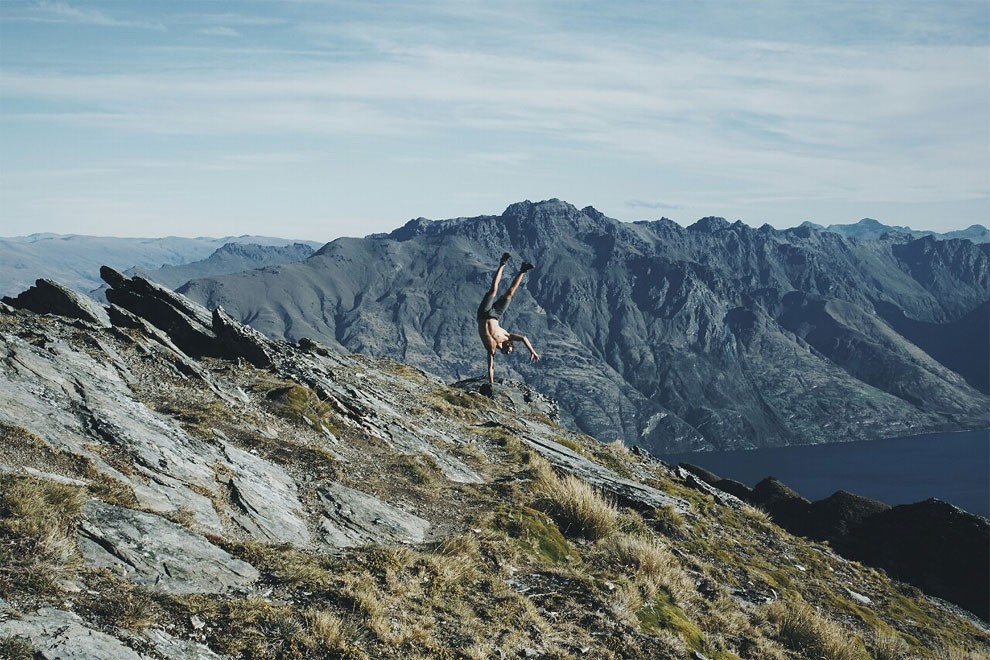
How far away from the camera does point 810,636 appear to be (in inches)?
537

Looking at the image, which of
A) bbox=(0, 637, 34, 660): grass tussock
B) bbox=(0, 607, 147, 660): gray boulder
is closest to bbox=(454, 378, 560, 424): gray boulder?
bbox=(0, 607, 147, 660): gray boulder

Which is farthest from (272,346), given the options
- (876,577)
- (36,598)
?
(876,577)

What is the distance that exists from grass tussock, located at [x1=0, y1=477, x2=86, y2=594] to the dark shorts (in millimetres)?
9859

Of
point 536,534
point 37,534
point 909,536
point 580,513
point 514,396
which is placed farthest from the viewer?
point 514,396

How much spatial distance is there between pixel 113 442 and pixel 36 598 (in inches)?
269

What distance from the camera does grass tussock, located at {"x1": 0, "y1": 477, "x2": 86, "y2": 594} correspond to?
812cm

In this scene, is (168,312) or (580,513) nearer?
(580,513)

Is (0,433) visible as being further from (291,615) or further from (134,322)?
(134,322)

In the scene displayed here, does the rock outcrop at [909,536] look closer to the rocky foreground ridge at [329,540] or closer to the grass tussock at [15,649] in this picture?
the rocky foreground ridge at [329,540]

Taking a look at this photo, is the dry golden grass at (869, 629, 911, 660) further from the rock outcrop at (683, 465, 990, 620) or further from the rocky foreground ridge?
the rock outcrop at (683, 465, 990, 620)

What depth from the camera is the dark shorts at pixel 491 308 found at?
55.9 ft

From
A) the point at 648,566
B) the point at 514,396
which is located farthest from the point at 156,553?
the point at 514,396

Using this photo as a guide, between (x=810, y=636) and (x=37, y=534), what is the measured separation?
1434 cm

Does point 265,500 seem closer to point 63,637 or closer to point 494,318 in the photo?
point 63,637
